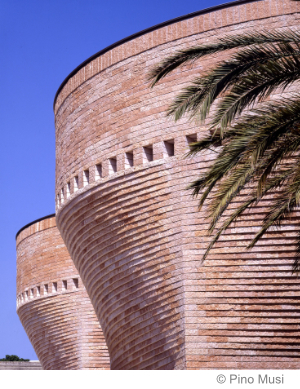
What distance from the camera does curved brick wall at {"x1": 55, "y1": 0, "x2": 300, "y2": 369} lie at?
10031 mm

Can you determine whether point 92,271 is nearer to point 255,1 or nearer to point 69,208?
point 69,208

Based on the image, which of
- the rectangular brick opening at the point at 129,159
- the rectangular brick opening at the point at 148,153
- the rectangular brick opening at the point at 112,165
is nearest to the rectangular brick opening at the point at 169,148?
the rectangular brick opening at the point at 148,153

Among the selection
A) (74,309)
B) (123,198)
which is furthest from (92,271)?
(74,309)

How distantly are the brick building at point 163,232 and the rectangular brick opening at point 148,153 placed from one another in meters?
0.03

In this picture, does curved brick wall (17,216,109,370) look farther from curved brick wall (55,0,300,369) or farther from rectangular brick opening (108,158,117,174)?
rectangular brick opening (108,158,117,174)

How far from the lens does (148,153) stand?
36.6ft

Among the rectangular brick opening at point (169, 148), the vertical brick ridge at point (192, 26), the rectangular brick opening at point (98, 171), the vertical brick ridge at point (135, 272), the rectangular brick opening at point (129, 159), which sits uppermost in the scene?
the vertical brick ridge at point (192, 26)

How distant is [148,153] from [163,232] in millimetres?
1337

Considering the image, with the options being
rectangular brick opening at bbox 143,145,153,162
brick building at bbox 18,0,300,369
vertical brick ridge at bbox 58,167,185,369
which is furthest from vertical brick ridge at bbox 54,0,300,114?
vertical brick ridge at bbox 58,167,185,369

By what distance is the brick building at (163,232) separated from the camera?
10.0m

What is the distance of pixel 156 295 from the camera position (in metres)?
10.9

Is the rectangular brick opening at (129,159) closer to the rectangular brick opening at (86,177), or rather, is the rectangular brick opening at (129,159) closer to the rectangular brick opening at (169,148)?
the rectangular brick opening at (169,148)

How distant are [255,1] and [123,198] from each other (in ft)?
12.5

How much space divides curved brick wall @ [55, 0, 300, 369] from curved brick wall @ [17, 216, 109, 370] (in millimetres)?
6138
